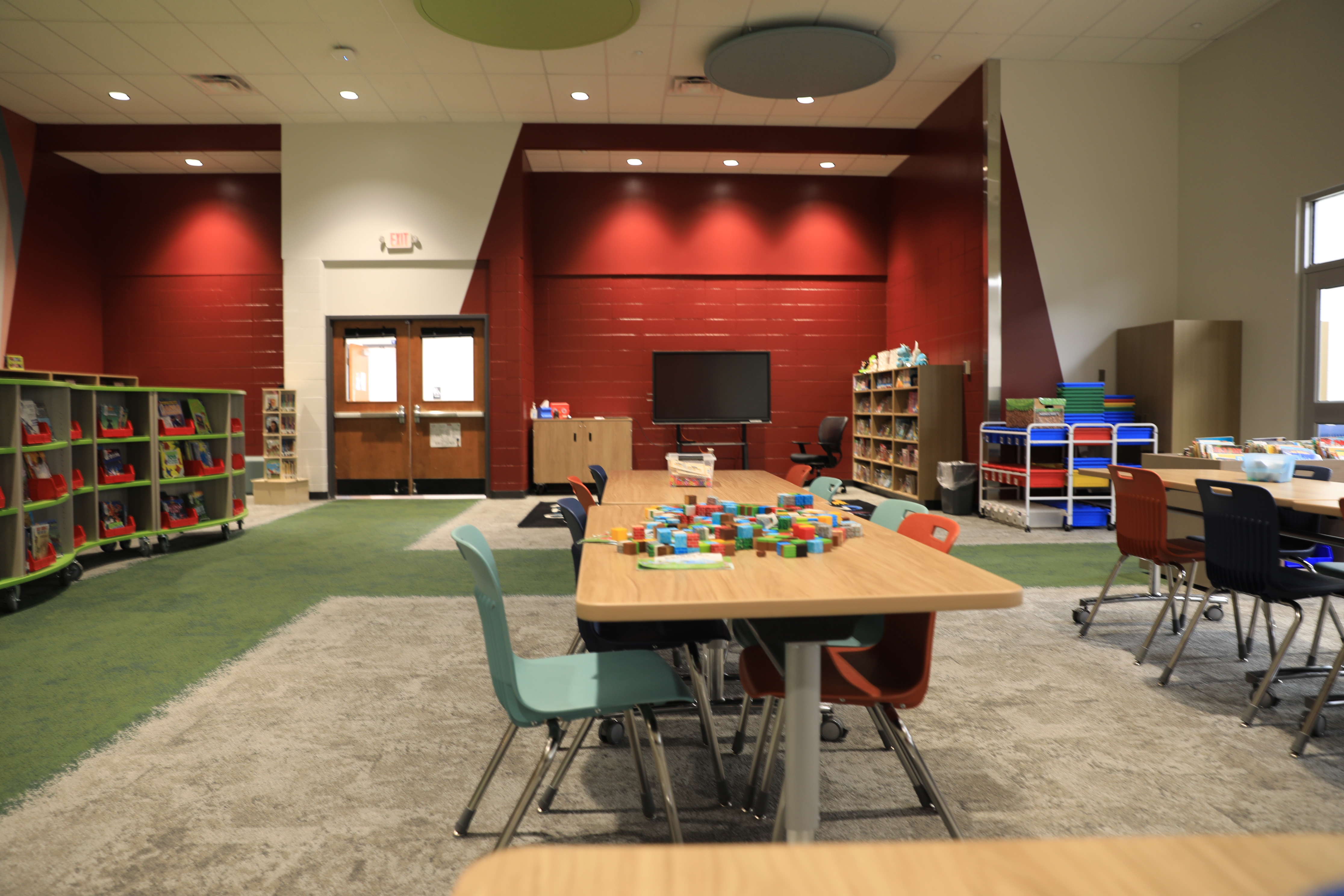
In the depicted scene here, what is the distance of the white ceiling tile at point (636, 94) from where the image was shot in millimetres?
7965

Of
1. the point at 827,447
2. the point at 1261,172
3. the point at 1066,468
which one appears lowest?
the point at 1066,468

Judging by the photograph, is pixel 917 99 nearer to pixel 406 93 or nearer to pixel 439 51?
pixel 439 51

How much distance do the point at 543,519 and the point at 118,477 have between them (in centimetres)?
355

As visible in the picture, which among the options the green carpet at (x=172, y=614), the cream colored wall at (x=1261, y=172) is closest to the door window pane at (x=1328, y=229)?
the cream colored wall at (x=1261, y=172)

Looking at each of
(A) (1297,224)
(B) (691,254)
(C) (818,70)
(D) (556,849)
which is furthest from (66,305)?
(A) (1297,224)

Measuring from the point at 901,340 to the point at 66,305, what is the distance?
34.1 ft

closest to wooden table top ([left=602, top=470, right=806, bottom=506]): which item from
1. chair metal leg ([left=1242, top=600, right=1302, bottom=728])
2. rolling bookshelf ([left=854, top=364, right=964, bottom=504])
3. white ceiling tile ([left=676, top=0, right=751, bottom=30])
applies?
chair metal leg ([left=1242, top=600, right=1302, bottom=728])

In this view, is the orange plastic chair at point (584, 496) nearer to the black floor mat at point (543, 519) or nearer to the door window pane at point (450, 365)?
the black floor mat at point (543, 519)

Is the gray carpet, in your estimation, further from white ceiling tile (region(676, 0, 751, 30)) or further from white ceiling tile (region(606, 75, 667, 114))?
white ceiling tile (region(606, 75, 667, 114))

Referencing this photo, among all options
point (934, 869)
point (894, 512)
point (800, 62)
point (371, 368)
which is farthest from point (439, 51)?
point (934, 869)

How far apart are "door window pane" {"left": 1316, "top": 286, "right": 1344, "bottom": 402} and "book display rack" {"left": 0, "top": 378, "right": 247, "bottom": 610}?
8.75 meters

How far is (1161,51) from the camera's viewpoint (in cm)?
724

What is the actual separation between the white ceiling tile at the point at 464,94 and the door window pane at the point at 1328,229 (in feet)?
24.5

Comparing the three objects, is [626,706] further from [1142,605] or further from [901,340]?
[901,340]
